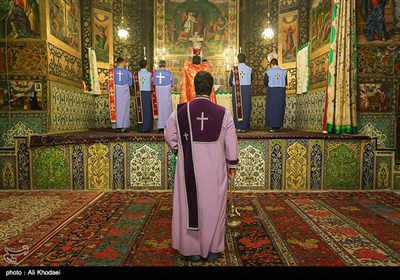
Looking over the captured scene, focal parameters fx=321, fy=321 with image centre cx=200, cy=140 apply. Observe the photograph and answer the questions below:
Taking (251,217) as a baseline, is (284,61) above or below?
above

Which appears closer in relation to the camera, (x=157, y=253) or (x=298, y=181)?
(x=157, y=253)

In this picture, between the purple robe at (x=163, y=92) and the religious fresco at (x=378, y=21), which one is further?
the purple robe at (x=163, y=92)

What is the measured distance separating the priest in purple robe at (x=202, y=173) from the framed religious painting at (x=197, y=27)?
8790 mm

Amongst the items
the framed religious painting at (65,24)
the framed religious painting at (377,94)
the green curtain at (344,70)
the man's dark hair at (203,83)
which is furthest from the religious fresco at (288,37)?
the man's dark hair at (203,83)

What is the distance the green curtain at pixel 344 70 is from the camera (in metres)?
6.71

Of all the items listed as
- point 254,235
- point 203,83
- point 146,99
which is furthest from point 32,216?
point 146,99

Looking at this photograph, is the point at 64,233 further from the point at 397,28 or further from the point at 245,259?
the point at 397,28

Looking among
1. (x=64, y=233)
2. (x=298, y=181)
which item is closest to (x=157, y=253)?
(x=64, y=233)

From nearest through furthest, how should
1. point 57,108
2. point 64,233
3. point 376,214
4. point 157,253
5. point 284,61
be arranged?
1. point 157,253
2. point 64,233
3. point 376,214
4. point 57,108
5. point 284,61

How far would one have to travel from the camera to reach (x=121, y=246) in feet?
11.7

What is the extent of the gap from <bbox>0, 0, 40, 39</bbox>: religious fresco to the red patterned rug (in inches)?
166

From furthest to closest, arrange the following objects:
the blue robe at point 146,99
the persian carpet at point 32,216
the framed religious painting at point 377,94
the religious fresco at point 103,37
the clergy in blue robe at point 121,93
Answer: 1. the religious fresco at point 103,37
2. the blue robe at point 146,99
3. the clergy in blue robe at point 121,93
4. the framed religious painting at point 377,94
5. the persian carpet at point 32,216

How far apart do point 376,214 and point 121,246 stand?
3738 mm

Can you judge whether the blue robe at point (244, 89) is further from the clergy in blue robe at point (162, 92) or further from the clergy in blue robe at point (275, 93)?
the clergy in blue robe at point (162, 92)
